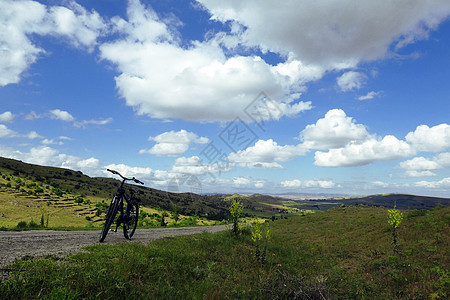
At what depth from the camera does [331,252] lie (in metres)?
13.6

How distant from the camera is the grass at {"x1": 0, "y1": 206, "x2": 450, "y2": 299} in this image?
16.4 feet

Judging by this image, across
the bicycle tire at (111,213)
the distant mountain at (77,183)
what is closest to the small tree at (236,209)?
the bicycle tire at (111,213)

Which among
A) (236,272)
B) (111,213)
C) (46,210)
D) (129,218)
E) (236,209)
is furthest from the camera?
(46,210)

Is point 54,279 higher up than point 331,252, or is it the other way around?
point 54,279

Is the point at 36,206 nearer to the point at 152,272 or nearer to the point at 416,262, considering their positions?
the point at 152,272

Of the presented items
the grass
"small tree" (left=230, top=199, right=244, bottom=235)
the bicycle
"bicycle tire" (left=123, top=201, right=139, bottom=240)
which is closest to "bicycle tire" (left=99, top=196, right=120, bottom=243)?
the bicycle

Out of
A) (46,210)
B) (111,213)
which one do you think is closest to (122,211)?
(111,213)

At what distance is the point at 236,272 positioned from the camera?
8328 mm

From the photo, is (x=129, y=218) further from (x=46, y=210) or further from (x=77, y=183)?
(x=77, y=183)

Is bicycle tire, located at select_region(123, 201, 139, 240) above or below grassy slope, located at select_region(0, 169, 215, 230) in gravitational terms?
above

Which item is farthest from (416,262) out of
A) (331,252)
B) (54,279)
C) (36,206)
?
(36,206)

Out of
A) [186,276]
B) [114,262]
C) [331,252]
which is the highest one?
[114,262]

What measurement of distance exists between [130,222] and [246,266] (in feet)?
19.1

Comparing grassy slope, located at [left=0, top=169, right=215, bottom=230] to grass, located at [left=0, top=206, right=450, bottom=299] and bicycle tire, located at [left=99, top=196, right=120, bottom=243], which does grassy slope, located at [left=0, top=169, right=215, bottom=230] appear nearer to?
bicycle tire, located at [left=99, top=196, right=120, bottom=243]
